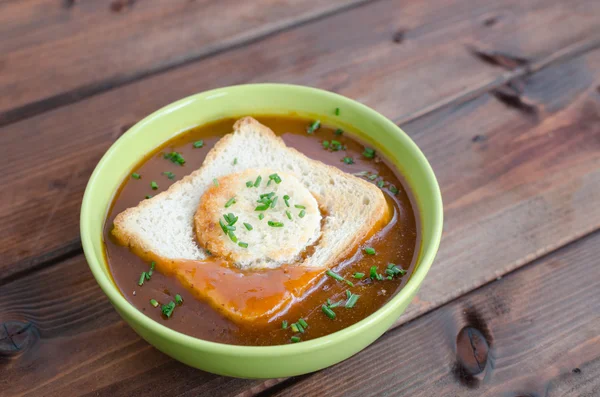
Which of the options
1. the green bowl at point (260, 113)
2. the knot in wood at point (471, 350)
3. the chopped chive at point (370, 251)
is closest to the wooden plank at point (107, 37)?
the green bowl at point (260, 113)

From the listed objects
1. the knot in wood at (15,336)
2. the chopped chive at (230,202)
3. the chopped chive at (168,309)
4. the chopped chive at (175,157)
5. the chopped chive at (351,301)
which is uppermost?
the chopped chive at (230,202)

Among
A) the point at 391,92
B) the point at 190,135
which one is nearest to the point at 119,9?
the point at 190,135

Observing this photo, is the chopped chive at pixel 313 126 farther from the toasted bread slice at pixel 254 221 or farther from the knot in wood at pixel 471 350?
the knot in wood at pixel 471 350

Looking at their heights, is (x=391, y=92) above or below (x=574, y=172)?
above

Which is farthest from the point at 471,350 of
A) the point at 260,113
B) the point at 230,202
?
the point at 260,113

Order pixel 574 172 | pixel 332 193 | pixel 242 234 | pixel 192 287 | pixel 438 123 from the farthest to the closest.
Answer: pixel 438 123 < pixel 574 172 < pixel 332 193 < pixel 242 234 < pixel 192 287

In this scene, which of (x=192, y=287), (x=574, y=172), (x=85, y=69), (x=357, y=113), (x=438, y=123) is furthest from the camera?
(x=85, y=69)

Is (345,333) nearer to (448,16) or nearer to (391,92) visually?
(391,92)

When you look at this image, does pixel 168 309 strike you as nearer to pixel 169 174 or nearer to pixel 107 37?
pixel 169 174
